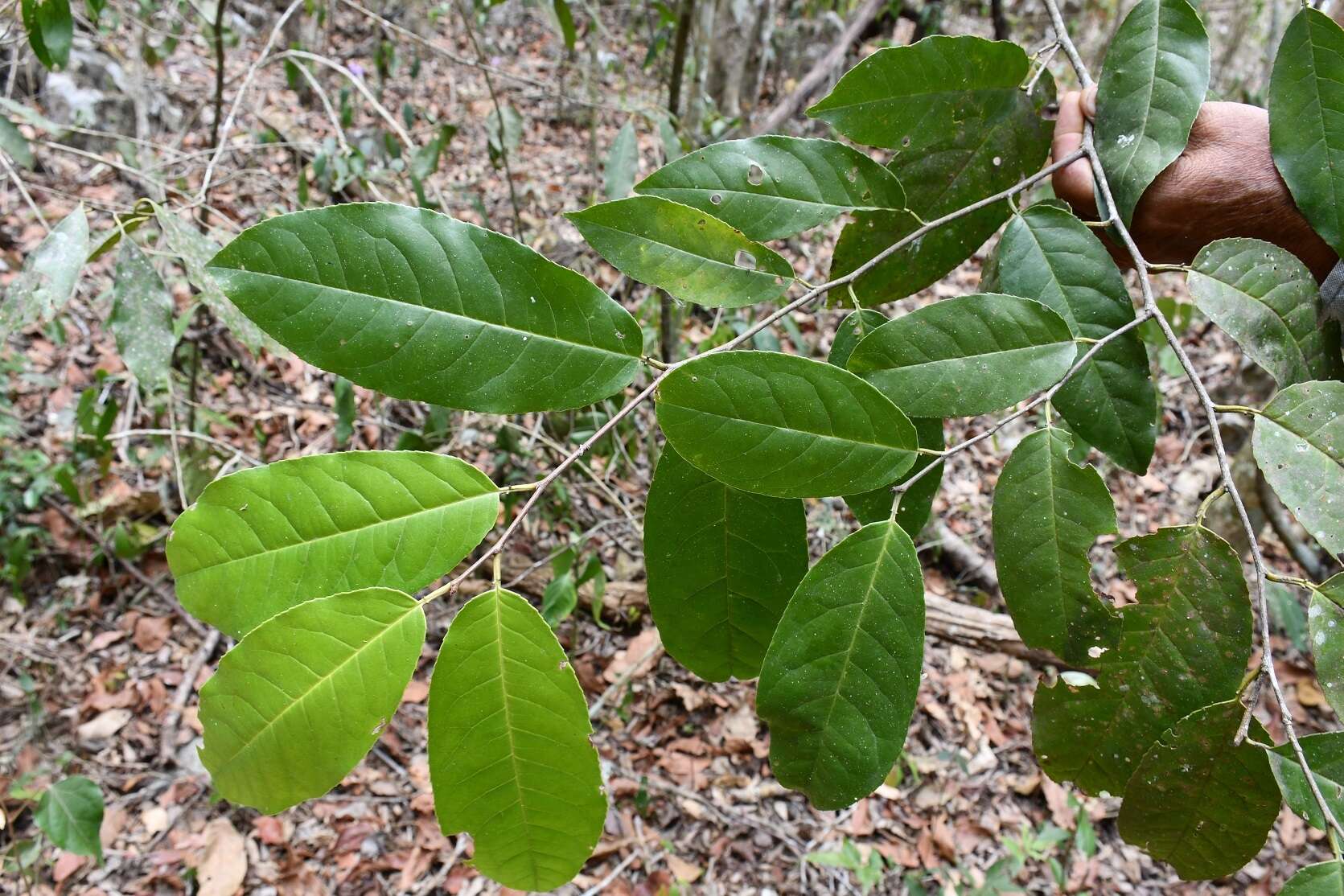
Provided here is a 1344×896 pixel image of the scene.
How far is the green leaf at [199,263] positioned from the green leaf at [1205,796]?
4.23 feet

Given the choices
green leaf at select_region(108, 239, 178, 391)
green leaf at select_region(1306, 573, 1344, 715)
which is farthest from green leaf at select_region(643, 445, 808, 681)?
green leaf at select_region(108, 239, 178, 391)

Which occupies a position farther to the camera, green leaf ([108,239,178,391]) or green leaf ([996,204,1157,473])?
green leaf ([108,239,178,391])

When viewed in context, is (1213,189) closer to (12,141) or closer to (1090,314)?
(1090,314)

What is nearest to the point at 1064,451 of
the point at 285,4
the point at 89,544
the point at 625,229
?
the point at 625,229

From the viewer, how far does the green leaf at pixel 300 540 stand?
1.90ft

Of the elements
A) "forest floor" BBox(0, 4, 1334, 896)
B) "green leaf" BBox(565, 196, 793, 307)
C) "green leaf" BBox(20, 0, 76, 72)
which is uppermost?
"green leaf" BBox(20, 0, 76, 72)

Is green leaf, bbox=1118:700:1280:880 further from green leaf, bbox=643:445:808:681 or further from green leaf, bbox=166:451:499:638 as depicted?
green leaf, bbox=166:451:499:638

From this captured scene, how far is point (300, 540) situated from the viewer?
0.58 meters

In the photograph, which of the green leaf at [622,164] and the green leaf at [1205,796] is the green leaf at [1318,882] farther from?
the green leaf at [622,164]

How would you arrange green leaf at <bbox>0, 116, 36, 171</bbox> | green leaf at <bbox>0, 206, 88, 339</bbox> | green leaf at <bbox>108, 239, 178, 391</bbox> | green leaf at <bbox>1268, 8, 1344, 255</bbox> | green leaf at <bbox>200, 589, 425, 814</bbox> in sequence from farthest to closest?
green leaf at <bbox>0, 116, 36, 171</bbox> < green leaf at <bbox>108, 239, 178, 391</bbox> < green leaf at <bbox>0, 206, 88, 339</bbox> < green leaf at <bbox>1268, 8, 1344, 255</bbox> < green leaf at <bbox>200, 589, 425, 814</bbox>

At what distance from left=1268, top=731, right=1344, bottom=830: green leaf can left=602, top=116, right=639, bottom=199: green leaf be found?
1701 mm

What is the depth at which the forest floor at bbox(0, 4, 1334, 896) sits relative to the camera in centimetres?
208

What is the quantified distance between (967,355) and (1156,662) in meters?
0.29

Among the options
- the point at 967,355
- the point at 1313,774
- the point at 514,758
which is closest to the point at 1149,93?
the point at 967,355
